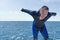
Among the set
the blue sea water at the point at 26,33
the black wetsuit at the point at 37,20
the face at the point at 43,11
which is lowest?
the blue sea water at the point at 26,33

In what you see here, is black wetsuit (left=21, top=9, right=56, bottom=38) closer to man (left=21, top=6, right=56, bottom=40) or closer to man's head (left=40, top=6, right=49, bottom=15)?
man (left=21, top=6, right=56, bottom=40)

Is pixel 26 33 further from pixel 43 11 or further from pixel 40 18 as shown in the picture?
pixel 43 11

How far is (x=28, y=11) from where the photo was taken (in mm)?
8016

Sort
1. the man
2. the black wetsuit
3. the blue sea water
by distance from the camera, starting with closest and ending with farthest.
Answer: the man < the black wetsuit < the blue sea water

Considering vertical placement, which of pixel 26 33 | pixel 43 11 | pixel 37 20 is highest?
pixel 43 11

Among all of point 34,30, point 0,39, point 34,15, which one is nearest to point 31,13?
point 34,15

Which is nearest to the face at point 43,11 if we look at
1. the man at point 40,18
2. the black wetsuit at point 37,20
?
the man at point 40,18

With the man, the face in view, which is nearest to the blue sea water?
the man

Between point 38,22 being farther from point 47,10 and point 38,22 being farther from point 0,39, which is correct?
point 0,39

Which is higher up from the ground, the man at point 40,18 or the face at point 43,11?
the face at point 43,11

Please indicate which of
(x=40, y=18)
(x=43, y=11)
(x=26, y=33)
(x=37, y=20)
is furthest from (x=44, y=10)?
(x=26, y=33)

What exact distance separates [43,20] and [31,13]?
0.49 metres

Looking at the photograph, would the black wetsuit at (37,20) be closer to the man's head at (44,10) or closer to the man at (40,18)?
the man at (40,18)

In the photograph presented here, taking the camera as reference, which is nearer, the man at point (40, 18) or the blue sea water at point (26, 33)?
the man at point (40, 18)
